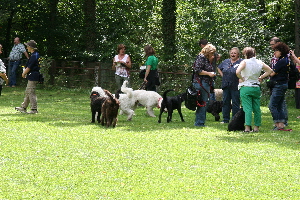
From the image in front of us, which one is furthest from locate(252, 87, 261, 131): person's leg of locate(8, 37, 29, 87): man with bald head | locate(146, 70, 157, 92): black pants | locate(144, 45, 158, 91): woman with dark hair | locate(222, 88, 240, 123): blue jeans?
locate(8, 37, 29, 87): man with bald head

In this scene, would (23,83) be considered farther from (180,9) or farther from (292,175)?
(292,175)

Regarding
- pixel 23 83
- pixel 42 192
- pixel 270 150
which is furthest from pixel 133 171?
pixel 23 83

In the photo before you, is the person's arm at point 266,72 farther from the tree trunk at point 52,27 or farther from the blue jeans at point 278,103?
the tree trunk at point 52,27

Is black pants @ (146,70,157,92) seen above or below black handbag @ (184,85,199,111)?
above

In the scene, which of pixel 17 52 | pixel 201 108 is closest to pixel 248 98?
pixel 201 108

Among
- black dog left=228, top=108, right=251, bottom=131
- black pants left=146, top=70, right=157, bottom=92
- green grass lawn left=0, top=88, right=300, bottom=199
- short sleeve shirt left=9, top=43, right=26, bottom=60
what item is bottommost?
green grass lawn left=0, top=88, right=300, bottom=199

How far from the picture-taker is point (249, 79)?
10484 mm

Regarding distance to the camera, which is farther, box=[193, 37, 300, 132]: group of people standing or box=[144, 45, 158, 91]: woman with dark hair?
box=[144, 45, 158, 91]: woman with dark hair

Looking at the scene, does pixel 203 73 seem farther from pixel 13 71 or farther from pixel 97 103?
pixel 13 71

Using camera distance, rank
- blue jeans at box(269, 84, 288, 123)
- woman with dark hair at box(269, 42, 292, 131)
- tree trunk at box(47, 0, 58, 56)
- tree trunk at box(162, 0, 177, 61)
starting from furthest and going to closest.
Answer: tree trunk at box(47, 0, 58, 56)
tree trunk at box(162, 0, 177, 61)
blue jeans at box(269, 84, 288, 123)
woman with dark hair at box(269, 42, 292, 131)

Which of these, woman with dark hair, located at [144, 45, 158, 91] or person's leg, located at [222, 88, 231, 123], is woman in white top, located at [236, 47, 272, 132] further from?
woman with dark hair, located at [144, 45, 158, 91]

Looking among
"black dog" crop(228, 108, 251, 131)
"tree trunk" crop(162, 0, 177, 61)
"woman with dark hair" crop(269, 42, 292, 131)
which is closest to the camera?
"black dog" crop(228, 108, 251, 131)

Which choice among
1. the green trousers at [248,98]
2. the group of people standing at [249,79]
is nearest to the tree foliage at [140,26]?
the group of people standing at [249,79]

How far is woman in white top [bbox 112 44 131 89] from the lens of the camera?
52.7 ft
